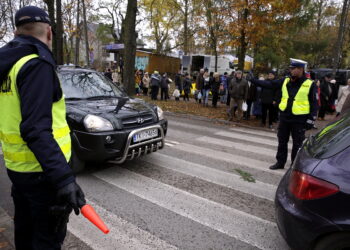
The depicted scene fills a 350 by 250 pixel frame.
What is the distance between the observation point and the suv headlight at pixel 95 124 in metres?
4.28

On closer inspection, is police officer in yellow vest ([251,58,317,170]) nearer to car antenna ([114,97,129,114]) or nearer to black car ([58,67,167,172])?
black car ([58,67,167,172])

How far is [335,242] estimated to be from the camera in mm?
2129

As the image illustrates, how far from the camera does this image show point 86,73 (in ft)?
18.9

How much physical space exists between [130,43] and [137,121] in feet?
30.9

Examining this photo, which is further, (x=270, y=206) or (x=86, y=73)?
(x=86, y=73)

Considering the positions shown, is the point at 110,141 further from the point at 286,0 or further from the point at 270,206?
the point at 286,0

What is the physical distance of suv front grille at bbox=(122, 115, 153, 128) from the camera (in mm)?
4547

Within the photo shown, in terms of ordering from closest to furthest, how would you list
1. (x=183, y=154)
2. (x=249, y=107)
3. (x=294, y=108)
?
(x=294, y=108)
(x=183, y=154)
(x=249, y=107)

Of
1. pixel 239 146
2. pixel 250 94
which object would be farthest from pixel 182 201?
pixel 250 94

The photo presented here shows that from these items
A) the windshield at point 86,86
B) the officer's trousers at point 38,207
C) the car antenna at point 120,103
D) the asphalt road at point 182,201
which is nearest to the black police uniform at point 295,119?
the asphalt road at point 182,201

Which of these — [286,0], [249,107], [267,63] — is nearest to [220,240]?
[249,107]

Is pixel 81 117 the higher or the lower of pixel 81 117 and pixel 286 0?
the lower

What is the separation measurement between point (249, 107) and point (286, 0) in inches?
158

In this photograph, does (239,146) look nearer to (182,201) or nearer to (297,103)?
(297,103)
